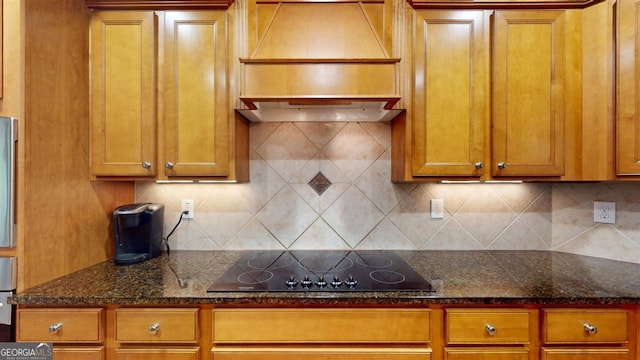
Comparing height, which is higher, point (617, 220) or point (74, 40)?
point (74, 40)

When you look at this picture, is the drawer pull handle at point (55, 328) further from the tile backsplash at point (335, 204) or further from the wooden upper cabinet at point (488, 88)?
the wooden upper cabinet at point (488, 88)

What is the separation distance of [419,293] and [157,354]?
1.02 m

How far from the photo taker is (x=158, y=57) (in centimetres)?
134

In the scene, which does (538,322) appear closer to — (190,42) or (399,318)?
(399,318)

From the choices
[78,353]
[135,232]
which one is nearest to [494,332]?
[78,353]

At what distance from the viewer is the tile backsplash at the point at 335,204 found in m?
1.68

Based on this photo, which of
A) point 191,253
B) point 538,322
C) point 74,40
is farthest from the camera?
point 191,253

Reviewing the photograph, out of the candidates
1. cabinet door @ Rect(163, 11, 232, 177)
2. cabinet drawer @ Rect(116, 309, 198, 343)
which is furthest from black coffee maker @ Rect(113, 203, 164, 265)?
cabinet drawer @ Rect(116, 309, 198, 343)

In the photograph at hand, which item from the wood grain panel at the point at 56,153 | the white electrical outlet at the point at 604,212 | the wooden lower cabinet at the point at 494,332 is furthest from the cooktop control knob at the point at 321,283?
the white electrical outlet at the point at 604,212

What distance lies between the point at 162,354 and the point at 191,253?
0.66 m

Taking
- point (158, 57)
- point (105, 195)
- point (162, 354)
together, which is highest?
point (158, 57)

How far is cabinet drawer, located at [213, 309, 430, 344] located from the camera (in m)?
1.04

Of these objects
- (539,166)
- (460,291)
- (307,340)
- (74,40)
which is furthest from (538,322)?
(74,40)

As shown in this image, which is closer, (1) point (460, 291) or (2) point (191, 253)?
(1) point (460, 291)
